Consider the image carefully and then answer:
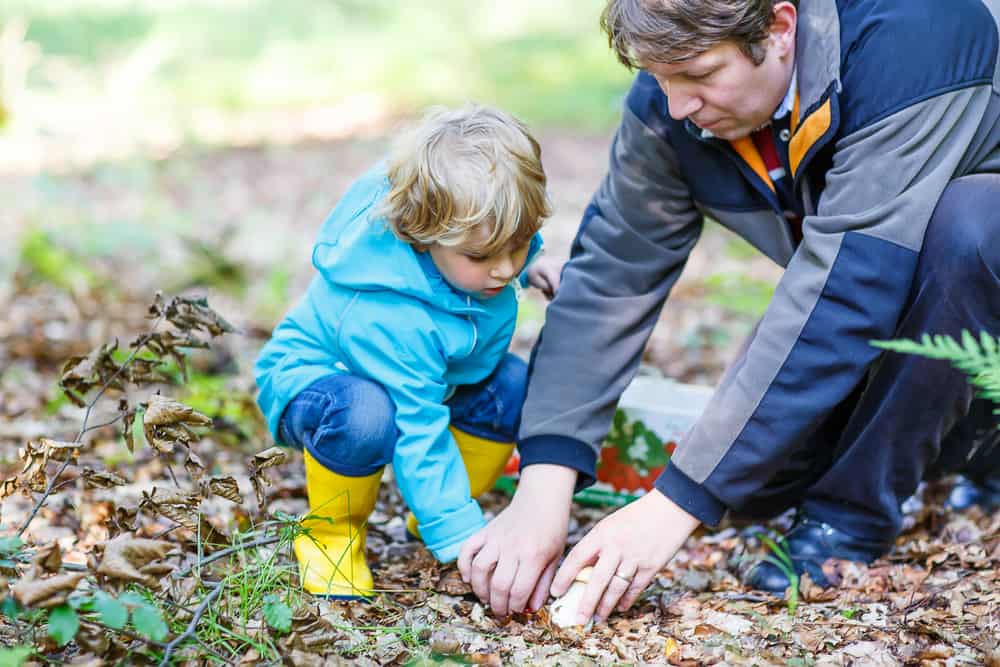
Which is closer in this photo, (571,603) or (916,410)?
(571,603)

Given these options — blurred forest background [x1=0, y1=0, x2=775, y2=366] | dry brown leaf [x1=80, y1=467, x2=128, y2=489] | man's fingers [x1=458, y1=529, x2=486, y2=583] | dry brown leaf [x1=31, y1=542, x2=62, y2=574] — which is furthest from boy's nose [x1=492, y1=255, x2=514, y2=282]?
blurred forest background [x1=0, y1=0, x2=775, y2=366]

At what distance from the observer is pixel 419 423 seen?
2.38 meters

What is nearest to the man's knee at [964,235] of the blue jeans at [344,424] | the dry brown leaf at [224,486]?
the blue jeans at [344,424]

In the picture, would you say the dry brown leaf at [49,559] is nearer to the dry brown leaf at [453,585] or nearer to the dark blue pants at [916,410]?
the dry brown leaf at [453,585]

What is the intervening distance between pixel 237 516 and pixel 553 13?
47.0 feet

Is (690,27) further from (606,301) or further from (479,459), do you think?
(479,459)

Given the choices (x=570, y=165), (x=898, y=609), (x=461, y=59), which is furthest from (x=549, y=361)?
(x=461, y=59)

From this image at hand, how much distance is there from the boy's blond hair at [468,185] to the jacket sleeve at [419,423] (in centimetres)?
22

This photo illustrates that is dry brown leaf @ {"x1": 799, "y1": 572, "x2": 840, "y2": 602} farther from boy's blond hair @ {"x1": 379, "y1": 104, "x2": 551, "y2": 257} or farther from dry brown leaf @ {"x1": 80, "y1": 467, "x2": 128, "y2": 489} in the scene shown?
dry brown leaf @ {"x1": 80, "y1": 467, "x2": 128, "y2": 489}

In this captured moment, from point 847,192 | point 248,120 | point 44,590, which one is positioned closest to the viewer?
point 44,590

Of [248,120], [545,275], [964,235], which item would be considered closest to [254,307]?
[545,275]

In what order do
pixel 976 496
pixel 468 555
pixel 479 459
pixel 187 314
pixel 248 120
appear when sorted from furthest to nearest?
pixel 248 120, pixel 976 496, pixel 479 459, pixel 187 314, pixel 468 555

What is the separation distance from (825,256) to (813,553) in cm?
79

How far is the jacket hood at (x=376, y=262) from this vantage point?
7.82 feet
